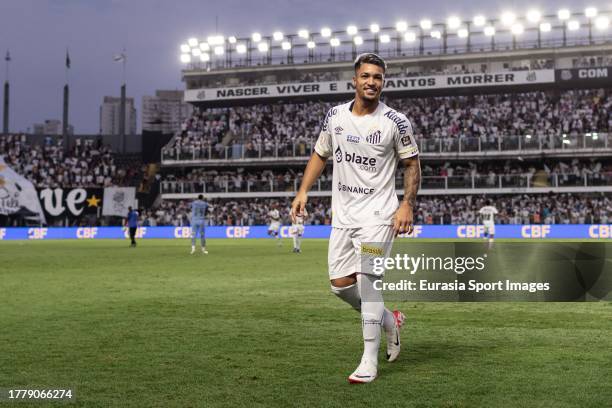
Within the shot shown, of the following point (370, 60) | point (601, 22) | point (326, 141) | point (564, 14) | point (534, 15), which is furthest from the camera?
point (534, 15)

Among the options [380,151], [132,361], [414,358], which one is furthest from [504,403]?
[132,361]

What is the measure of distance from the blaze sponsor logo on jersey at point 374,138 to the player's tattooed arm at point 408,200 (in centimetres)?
34

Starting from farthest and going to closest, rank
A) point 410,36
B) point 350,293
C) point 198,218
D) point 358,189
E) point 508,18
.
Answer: point 410,36 < point 508,18 < point 198,218 < point 350,293 < point 358,189

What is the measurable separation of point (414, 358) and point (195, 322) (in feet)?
12.1

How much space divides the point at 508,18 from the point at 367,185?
61734mm

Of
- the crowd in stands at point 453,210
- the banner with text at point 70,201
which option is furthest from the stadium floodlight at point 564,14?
the banner with text at point 70,201

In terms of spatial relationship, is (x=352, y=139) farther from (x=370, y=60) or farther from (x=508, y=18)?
(x=508, y=18)

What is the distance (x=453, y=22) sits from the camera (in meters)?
65.4

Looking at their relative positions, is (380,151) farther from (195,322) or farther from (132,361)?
(195,322)

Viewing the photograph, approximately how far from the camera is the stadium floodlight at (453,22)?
6519 centimetres

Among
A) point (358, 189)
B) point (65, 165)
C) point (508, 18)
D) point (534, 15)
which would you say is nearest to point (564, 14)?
point (534, 15)

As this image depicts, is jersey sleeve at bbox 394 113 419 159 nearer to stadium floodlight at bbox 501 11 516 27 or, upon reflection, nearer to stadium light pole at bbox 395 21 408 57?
stadium floodlight at bbox 501 11 516 27

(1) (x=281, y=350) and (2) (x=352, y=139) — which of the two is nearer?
(2) (x=352, y=139)

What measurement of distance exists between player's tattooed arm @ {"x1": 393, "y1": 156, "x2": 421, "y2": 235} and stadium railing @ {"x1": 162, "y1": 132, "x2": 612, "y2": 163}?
48.7m
